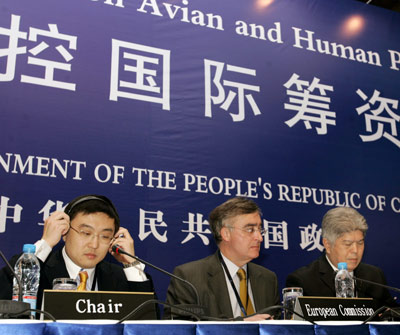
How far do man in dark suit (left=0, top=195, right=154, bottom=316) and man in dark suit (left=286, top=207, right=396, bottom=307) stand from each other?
92 centimetres

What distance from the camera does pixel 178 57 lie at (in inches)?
124

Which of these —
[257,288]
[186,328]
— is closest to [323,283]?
[257,288]

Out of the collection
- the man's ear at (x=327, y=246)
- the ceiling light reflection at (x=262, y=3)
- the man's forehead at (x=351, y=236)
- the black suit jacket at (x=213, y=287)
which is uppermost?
the ceiling light reflection at (x=262, y=3)

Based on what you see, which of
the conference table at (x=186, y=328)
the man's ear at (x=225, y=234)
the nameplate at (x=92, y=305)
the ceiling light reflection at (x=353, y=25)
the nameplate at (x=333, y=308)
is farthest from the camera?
the ceiling light reflection at (x=353, y=25)

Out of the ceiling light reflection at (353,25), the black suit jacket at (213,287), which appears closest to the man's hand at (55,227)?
the black suit jacket at (213,287)

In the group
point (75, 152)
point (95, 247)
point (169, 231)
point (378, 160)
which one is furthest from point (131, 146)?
point (378, 160)

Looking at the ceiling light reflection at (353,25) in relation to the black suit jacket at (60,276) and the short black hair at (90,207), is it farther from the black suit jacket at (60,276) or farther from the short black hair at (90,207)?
the black suit jacket at (60,276)

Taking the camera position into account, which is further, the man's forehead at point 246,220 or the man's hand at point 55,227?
the man's forehead at point 246,220

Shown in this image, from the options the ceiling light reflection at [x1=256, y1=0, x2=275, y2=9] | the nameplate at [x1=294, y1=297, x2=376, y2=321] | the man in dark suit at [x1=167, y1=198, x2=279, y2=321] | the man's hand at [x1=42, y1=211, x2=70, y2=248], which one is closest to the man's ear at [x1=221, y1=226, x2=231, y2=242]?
the man in dark suit at [x1=167, y1=198, x2=279, y2=321]

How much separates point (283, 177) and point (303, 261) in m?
0.50

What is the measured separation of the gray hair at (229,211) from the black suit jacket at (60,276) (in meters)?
0.51

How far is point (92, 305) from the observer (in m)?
1.45

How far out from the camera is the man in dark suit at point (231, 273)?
2.37 m

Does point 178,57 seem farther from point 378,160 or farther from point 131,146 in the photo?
point 378,160
